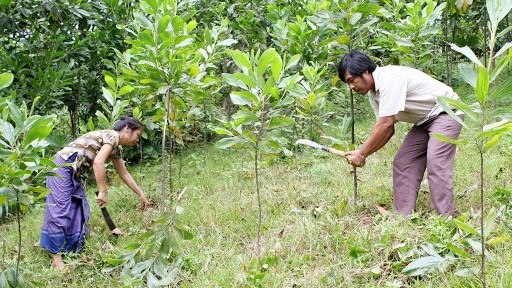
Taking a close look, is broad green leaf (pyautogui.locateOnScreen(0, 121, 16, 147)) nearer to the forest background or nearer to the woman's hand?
the forest background

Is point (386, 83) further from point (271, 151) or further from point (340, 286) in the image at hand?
point (340, 286)

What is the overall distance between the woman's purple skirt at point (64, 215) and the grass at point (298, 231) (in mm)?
142

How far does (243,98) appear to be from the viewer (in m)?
3.21

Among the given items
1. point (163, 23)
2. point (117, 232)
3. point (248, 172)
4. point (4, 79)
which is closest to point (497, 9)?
point (163, 23)

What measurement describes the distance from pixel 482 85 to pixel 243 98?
5.04 feet

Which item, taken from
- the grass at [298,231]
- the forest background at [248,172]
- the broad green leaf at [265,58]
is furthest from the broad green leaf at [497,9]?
the broad green leaf at [265,58]

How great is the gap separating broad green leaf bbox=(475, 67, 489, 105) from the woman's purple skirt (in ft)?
11.2

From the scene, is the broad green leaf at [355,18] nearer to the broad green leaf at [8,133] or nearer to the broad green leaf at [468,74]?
the broad green leaf at [468,74]

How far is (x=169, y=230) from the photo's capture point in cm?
329

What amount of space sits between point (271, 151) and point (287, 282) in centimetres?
97

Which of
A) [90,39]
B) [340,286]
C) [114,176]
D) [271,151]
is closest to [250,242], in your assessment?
[271,151]

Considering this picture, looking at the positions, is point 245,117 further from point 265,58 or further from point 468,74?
point 468,74

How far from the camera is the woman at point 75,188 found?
14.2 ft

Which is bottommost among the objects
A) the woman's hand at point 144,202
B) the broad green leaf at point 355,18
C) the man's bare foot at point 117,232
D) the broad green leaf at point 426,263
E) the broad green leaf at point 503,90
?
the man's bare foot at point 117,232
